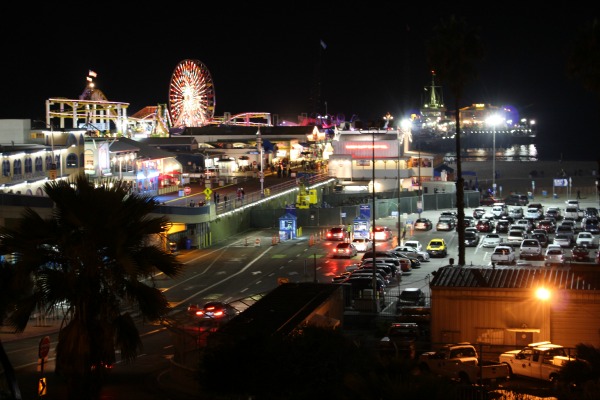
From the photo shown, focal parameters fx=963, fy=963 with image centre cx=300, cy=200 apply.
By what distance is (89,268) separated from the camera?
1758 centimetres

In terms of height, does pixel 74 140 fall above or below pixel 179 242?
above

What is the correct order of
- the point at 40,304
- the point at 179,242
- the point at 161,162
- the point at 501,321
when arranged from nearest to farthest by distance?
the point at 40,304
the point at 501,321
the point at 179,242
the point at 161,162

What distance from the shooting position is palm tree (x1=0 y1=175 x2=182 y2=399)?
17047mm

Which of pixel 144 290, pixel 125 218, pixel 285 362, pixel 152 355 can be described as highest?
pixel 125 218

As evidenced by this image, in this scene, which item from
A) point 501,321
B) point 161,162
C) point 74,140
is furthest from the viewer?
point 161,162

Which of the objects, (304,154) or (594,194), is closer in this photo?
(594,194)

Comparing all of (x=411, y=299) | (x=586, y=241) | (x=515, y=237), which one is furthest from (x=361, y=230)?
(x=411, y=299)

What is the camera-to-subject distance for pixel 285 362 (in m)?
16.2

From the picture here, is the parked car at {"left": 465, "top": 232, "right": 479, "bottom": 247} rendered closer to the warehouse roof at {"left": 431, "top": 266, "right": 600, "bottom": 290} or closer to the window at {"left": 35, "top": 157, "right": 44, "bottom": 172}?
the warehouse roof at {"left": 431, "top": 266, "right": 600, "bottom": 290}

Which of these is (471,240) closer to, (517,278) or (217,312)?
(517,278)

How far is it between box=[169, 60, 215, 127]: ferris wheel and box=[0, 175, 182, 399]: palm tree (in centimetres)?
10288

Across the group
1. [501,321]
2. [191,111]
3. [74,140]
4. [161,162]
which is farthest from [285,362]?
[191,111]

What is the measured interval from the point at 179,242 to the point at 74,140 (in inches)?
729

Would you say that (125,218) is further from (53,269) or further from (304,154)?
(304,154)
